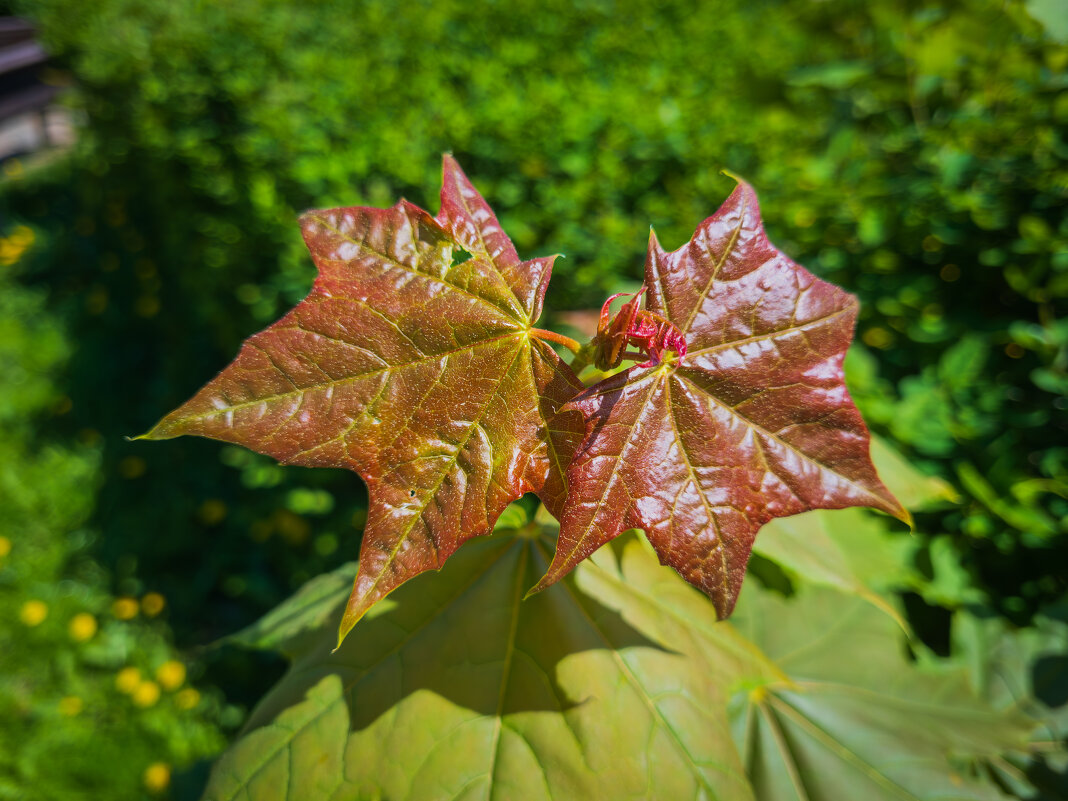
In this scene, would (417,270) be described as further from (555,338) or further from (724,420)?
(724,420)

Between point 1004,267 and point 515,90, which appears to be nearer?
point 1004,267

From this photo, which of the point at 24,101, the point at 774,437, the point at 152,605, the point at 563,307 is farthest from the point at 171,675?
the point at 24,101

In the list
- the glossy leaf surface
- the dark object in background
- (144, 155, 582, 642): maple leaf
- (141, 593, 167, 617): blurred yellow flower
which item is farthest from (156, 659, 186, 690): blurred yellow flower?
the dark object in background

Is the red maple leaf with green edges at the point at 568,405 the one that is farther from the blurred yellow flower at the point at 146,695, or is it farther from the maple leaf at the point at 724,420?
the blurred yellow flower at the point at 146,695

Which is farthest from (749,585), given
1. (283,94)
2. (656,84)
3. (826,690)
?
(283,94)

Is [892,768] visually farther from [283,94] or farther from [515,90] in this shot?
[283,94]

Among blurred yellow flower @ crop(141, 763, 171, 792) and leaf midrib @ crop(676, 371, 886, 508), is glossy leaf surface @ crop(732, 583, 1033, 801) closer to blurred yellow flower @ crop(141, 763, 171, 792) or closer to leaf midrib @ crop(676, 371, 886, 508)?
leaf midrib @ crop(676, 371, 886, 508)
